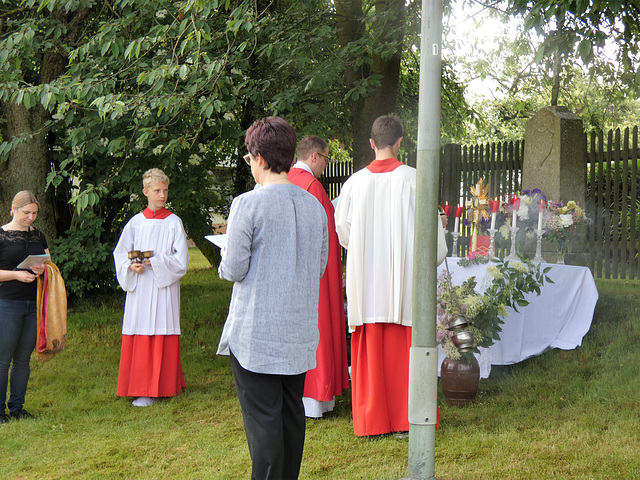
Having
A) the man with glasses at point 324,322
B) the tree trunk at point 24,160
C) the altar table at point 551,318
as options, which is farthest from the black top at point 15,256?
the tree trunk at point 24,160

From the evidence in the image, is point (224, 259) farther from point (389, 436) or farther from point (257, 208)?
point (389, 436)

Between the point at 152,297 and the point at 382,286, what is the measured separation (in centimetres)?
252

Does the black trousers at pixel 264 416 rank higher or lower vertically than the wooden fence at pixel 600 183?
lower

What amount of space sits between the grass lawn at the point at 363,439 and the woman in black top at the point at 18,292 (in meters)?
0.51

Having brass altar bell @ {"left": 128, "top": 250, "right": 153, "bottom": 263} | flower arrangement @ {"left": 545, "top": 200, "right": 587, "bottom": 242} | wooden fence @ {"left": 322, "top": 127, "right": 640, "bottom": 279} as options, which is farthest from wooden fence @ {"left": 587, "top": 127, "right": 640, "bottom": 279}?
brass altar bell @ {"left": 128, "top": 250, "right": 153, "bottom": 263}

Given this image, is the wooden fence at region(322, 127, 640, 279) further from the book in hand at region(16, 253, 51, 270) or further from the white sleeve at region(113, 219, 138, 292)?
the book in hand at region(16, 253, 51, 270)

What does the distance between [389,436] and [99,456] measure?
205cm

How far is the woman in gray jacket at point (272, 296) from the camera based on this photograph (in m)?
3.04

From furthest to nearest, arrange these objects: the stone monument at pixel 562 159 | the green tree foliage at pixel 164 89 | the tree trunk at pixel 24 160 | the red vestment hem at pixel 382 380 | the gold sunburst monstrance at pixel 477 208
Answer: the tree trunk at pixel 24 160 → the stone monument at pixel 562 159 → the gold sunburst monstrance at pixel 477 208 → the green tree foliage at pixel 164 89 → the red vestment hem at pixel 382 380

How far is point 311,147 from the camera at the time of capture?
5.72m

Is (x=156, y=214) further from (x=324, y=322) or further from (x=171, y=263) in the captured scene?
(x=324, y=322)

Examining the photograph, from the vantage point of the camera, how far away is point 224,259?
9.98 feet

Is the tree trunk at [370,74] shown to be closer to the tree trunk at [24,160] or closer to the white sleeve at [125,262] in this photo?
the white sleeve at [125,262]

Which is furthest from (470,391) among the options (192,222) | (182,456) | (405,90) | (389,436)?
(405,90)
